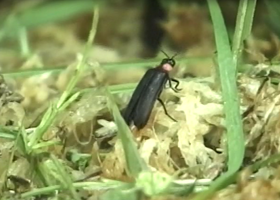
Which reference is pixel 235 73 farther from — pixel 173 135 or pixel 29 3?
pixel 29 3

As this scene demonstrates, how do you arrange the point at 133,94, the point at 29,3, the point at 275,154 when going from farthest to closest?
the point at 29,3
the point at 133,94
the point at 275,154

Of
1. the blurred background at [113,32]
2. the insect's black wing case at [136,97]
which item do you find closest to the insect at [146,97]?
the insect's black wing case at [136,97]

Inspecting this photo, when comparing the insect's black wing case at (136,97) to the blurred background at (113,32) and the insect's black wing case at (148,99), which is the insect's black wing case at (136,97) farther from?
the blurred background at (113,32)

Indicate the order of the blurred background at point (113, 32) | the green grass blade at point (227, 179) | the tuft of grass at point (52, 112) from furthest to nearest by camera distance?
the blurred background at point (113, 32), the tuft of grass at point (52, 112), the green grass blade at point (227, 179)

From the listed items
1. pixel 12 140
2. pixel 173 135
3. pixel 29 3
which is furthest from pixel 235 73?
pixel 29 3

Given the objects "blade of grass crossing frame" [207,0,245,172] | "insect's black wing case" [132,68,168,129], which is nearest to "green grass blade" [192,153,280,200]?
"blade of grass crossing frame" [207,0,245,172]

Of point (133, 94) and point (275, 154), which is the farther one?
point (133, 94)

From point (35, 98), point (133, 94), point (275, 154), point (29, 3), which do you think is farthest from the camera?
point (29, 3)
